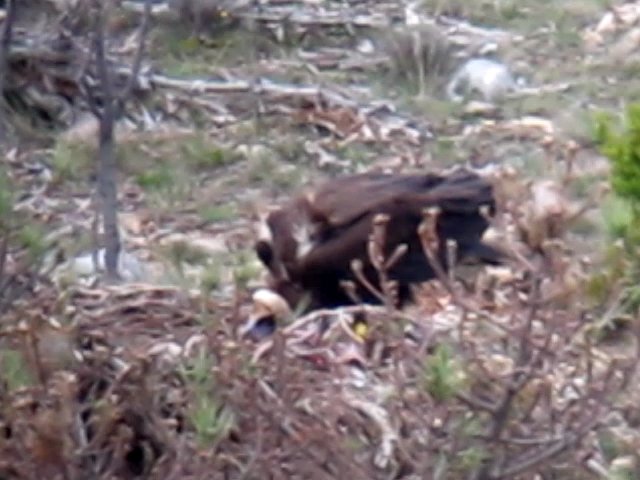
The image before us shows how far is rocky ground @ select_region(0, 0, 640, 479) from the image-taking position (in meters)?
4.41

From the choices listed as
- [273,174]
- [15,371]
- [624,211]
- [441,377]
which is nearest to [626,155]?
[624,211]

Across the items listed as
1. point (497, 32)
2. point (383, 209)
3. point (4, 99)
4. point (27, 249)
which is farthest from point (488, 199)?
point (497, 32)

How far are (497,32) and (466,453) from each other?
5240mm

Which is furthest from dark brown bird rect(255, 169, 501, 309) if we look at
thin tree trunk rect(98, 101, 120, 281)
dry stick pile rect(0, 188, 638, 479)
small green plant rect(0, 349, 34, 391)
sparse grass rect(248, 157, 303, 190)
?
sparse grass rect(248, 157, 303, 190)

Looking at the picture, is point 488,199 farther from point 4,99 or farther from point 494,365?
point 4,99

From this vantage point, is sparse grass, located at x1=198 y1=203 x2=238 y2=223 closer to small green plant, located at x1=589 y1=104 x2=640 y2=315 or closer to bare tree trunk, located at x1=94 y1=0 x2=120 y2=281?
bare tree trunk, located at x1=94 y1=0 x2=120 y2=281

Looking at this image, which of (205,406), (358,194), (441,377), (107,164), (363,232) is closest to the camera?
(441,377)

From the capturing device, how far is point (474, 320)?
5.12 meters

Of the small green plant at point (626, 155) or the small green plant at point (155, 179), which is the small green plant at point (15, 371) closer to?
the small green plant at point (626, 155)

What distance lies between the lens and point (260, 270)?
6613 millimetres

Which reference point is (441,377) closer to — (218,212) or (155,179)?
(218,212)

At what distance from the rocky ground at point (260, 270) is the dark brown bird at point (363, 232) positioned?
16 cm

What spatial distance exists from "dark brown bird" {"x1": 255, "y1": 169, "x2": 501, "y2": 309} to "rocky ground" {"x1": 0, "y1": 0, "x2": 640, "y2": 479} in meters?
0.16

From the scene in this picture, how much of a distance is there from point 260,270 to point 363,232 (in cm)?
82
